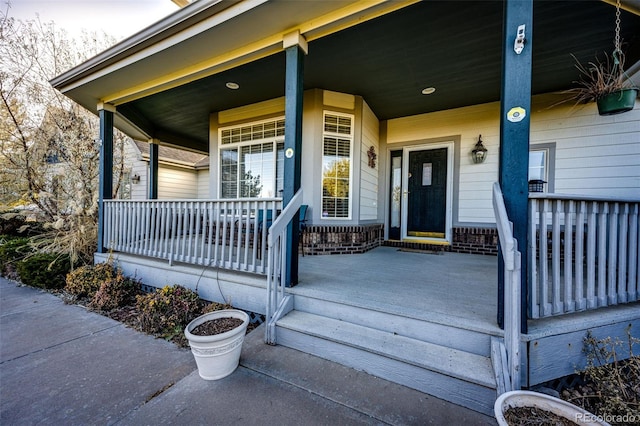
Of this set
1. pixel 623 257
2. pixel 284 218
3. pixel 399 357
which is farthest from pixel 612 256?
pixel 284 218

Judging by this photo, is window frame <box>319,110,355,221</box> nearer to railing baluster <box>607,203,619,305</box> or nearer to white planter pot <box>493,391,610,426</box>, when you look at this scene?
railing baluster <box>607,203,619,305</box>

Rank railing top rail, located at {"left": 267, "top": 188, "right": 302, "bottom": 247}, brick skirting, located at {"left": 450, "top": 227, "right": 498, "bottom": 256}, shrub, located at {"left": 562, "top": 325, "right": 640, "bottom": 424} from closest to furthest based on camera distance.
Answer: shrub, located at {"left": 562, "top": 325, "right": 640, "bottom": 424}, railing top rail, located at {"left": 267, "top": 188, "right": 302, "bottom": 247}, brick skirting, located at {"left": 450, "top": 227, "right": 498, "bottom": 256}

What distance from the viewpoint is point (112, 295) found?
11.0 feet

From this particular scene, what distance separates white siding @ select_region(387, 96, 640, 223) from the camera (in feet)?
12.9

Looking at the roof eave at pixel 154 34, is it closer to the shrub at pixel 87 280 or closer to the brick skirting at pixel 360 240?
the shrub at pixel 87 280

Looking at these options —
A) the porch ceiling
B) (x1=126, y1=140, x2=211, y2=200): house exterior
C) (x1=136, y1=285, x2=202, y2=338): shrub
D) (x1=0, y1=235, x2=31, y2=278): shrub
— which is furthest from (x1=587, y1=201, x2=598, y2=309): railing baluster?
(x1=126, y1=140, x2=211, y2=200): house exterior

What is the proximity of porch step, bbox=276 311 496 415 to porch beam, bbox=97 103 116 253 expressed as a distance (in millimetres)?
4235

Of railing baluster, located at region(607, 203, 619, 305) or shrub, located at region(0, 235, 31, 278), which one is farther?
shrub, located at region(0, 235, 31, 278)

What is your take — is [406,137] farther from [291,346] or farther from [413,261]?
[291,346]

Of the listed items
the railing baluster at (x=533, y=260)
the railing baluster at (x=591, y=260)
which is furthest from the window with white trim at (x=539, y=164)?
the railing baluster at (x=533, y=260)

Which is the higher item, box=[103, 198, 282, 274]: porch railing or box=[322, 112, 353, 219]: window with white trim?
box=[322, 112, 353, 219]: window with white trim

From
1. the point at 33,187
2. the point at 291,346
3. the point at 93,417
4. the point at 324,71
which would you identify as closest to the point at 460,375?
the point at 291,346

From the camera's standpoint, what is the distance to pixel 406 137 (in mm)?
5527

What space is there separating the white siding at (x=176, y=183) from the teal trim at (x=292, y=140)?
7535 mm
